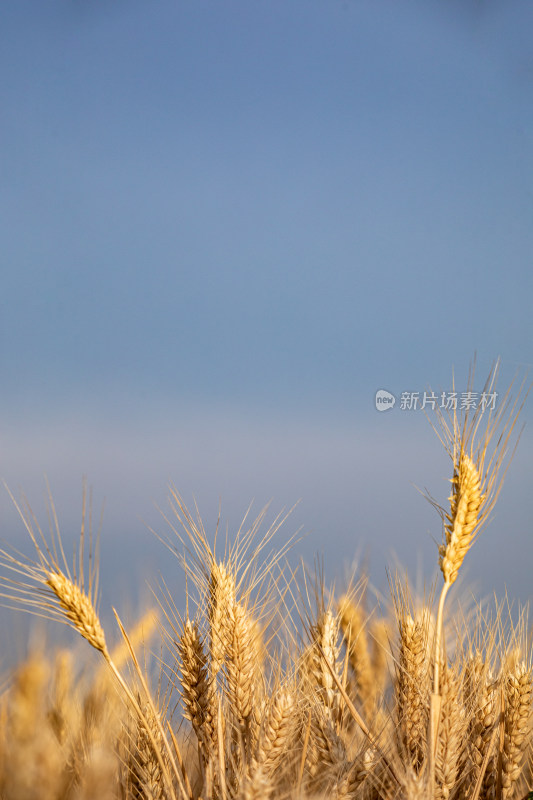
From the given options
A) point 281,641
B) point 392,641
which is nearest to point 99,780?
point 281,641

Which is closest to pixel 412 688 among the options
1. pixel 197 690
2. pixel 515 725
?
pixel 515 725

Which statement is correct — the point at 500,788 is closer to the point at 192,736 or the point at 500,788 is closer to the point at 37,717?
the point at 192,736

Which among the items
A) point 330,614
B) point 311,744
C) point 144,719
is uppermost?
point 330,614

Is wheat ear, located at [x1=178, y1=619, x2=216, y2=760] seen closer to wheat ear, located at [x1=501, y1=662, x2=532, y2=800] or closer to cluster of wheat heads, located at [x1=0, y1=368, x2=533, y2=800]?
cluster of wheat heads, located at [x1=0, y1=368, x2=533, y2=800]

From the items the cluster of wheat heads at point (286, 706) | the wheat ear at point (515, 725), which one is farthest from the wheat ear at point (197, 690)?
the wheat ear at point (515, 725)

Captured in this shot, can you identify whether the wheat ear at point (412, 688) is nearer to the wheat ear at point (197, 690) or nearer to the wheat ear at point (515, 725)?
the wheat ear at point (515, 725)

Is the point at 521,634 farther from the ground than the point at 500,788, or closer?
farther from the ground

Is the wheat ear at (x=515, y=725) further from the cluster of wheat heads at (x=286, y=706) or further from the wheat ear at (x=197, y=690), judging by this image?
the wheat ear at (x=197, y=690)

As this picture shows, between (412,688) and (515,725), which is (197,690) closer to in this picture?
(412,688)

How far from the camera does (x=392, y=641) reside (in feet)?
5.07

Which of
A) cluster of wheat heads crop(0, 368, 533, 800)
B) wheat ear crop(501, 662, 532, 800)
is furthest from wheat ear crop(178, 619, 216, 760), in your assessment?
wheat ear crop(501, 662, 532, 800)

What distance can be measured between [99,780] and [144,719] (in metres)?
0.41

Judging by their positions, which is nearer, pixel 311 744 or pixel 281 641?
pixel 311 744

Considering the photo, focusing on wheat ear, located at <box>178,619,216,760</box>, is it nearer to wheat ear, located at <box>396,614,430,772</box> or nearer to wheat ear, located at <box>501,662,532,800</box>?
wheat ear, located at <box>396,614,430,772</box>
